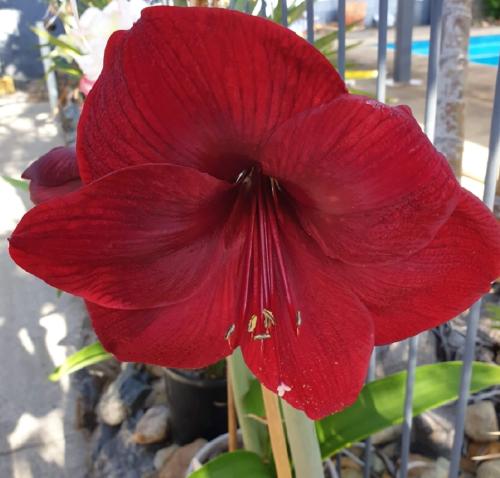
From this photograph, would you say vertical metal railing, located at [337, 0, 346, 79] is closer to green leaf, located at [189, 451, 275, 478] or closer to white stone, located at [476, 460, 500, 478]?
green leaf, located at [189, 451, 275, 478]

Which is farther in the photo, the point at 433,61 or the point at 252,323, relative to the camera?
the point at 433,61

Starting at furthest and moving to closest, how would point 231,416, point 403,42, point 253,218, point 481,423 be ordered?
point 403,42
point 481,423
point 231,416
point 253,218

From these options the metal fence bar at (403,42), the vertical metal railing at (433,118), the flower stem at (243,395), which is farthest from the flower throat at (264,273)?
the metal fence bar at (403,42)

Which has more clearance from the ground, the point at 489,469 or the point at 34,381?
the point at 489,469

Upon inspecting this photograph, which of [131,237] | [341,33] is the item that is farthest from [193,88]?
[341,33]

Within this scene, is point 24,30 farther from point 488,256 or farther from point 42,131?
point 488,256

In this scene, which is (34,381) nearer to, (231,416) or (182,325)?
(231,416)

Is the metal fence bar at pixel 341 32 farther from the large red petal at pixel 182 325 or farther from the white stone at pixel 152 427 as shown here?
the white stone at pixel 152 427
